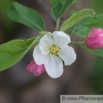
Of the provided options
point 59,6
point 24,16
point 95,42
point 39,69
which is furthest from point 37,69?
point 24,16

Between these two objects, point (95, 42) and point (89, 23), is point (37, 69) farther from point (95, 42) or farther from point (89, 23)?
point (89, 23)

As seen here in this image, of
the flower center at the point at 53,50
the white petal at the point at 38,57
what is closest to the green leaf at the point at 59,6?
the flower center at the point at 53,50

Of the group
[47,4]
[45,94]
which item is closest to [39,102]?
[45,94]

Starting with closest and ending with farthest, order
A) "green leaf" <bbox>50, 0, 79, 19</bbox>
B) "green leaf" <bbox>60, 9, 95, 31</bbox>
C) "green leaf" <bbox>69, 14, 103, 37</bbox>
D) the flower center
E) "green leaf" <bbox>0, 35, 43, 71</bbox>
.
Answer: "green leaf" <bbox>0, 35, 43, 71</bbox>
"green leaf" <bbox>60, 9, 95, 31</bbox>
the flower center
"green leaf" <bbox>50, 0, 79, 19</bbox>
"green leaf" <bbox>69, 14, 103, 37</bbox>

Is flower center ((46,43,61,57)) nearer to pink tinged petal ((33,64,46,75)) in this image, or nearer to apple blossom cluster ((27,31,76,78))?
apple blossom cluster ((27,31,76,78))

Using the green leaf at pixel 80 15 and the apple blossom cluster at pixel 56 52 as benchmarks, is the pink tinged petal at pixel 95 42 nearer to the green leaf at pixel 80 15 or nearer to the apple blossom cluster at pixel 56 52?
the apple blossom cluster at pixel 56 52

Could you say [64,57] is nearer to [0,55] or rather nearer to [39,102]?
[0,55]

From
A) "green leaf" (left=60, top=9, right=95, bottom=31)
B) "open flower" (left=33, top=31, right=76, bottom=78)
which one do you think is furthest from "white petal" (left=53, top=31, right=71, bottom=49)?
"green leaf" (left=60, top=9, right=95, bottom=31)
